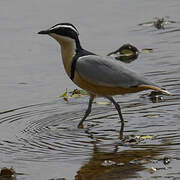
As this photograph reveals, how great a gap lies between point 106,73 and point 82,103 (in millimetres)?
1165

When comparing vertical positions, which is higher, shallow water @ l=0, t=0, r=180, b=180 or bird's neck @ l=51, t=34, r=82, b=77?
bird's neck @ l=51, t=34, r=82, b=77

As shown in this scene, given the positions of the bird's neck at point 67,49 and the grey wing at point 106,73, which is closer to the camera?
the grey wing at point 106,73

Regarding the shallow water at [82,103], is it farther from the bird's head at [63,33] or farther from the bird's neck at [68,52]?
the bird's head at [63,33]

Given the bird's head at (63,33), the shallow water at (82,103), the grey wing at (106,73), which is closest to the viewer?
the shallow water at (82,103)

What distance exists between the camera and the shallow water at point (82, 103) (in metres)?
7.91

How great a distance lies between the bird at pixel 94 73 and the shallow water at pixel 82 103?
0.43m

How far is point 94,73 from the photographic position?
30.7 feet

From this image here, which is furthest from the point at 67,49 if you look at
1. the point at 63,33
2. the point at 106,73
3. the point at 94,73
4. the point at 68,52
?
the point at 106,73

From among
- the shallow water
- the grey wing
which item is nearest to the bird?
the grey wing

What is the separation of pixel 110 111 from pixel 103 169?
240 centimetres

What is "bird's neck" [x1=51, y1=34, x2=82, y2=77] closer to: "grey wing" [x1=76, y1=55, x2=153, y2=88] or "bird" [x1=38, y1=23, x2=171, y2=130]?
"bird" [x1=38, y1=23, x2=171, y2=130]

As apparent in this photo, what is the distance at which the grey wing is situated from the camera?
9305mm

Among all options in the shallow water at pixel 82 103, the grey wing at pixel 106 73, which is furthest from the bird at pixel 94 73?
the shallow water at pixel 82 103

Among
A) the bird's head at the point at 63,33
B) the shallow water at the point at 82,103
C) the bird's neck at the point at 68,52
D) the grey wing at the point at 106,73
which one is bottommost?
the shallow water at the point at 82,103
